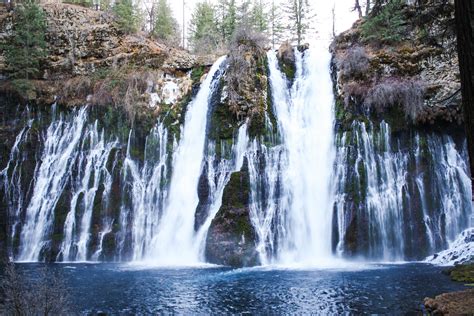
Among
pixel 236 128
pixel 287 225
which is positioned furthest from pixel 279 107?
pixel 287 225

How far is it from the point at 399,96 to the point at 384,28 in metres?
6.00

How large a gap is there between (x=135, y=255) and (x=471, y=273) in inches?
570

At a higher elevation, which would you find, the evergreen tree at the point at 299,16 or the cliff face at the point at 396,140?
the evergreen tree at the point at 299,16

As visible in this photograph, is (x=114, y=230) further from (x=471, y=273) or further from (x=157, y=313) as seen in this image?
(x=471, y=273)

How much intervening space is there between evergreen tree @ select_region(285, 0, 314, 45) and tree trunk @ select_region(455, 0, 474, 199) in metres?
39.0

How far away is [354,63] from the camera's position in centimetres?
2261

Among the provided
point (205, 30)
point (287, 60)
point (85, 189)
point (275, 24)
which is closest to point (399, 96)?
point (287, 60)

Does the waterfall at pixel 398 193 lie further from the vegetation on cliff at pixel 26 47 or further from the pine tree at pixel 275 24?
the pine tree at pixel 275 24

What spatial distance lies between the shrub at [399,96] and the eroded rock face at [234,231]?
7.42 metres

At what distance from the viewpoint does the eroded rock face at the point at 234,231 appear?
59.8 feet

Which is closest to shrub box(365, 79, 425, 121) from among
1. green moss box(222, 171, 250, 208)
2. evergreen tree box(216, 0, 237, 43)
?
green moss box(222, 171, 250, 208)

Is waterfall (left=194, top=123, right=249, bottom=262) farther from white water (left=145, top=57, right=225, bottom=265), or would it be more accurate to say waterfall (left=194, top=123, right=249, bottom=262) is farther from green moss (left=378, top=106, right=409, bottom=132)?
green moss (left=378, top=106, right=409, bottom=132)

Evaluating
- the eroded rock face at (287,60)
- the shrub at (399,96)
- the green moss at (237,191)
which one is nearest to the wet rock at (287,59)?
the eroded rock face at (287,60)

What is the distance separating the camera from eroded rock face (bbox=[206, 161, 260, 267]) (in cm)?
1822
